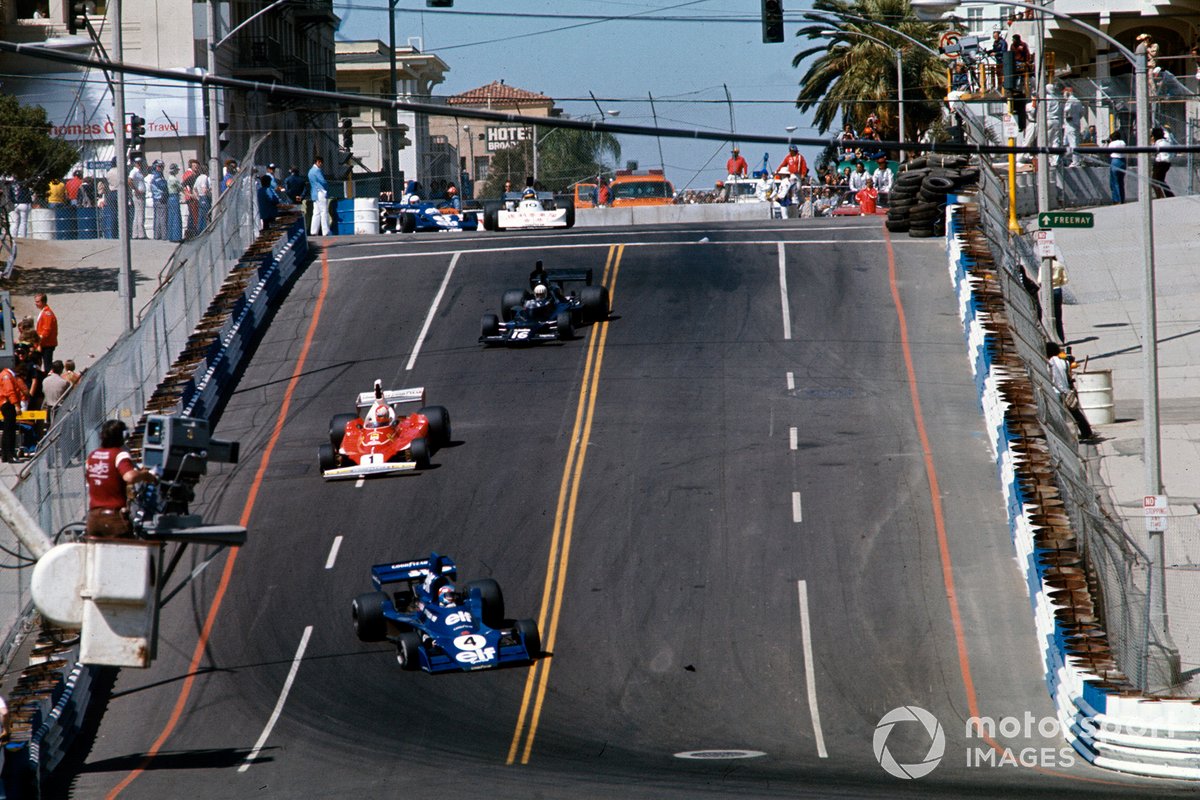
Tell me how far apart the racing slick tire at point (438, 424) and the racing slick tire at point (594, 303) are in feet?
20.9

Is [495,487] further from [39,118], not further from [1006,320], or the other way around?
[39,118]

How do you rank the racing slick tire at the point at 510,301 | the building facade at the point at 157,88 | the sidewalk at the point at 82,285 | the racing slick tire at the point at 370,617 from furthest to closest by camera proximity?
the building facade at the point at 157,88
the sidewalk at the point at 82,285
the racing slick tire at the point at 510,301
the racing slick tire at the point at 370,617

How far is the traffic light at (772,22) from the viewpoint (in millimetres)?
22031

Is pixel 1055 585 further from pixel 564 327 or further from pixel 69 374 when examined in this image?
pixel 69 374

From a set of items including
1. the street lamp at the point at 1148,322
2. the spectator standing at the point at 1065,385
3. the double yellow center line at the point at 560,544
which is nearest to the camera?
Answer: the double yellow center line at the point at 560,544

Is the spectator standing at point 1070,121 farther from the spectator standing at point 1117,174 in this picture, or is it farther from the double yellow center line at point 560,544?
the double yellow center line at point 560,544

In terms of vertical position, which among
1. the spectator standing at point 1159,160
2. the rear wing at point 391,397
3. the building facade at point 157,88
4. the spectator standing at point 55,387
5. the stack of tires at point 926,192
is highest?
the building facade at point 157,88

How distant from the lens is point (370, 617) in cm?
1927

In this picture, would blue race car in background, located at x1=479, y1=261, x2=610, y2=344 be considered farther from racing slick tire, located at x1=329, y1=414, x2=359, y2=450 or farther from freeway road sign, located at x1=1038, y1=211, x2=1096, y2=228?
freeway road sign, located at x1=1038, y1=211, x2=1096, y2=228

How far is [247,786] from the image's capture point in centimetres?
1547

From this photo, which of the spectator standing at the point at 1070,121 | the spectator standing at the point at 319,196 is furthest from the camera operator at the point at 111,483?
the spectator standing at the point at 1070,121

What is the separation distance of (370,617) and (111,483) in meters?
8.10

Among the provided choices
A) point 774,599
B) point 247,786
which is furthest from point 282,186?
point 247,786

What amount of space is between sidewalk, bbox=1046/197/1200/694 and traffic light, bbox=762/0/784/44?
6202 millimetres
